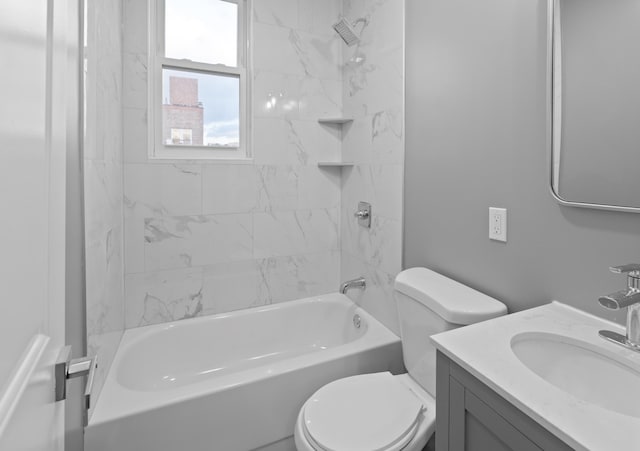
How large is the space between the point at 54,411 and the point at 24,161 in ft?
1.40

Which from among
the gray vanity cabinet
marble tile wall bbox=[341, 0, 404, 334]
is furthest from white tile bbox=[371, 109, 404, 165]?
the gray vanity cabinet

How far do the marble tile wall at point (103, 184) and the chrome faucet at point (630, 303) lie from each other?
1512mm

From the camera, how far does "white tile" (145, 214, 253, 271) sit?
79.0 inches

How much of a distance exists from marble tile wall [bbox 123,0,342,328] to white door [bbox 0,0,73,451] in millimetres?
1490

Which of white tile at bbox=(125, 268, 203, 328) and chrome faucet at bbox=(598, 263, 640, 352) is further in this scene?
white tile at bbox=(125, 268, 203, 328)

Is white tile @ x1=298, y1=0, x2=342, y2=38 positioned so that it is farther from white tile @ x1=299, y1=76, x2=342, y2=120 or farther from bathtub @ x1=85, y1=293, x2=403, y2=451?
bathtub @ x1=85, y1=293, x2=403, y2=451

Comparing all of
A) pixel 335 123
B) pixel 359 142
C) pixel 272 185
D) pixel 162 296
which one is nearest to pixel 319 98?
pixel 335 123

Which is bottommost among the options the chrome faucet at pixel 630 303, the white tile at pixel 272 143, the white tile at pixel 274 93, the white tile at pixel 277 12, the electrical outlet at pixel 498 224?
the chrome faucet at pixel 630 303

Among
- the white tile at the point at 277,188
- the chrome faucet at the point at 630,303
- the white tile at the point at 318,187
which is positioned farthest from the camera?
the white tile at the point at 318,187

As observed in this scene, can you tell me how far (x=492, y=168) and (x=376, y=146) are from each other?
0.84m

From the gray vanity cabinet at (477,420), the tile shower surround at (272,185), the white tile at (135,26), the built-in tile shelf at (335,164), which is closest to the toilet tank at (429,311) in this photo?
the gray vanity cabinet at (477,420)

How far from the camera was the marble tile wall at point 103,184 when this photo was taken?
46.4 inches

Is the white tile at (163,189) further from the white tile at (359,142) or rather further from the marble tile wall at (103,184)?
the white tile at (359,142)

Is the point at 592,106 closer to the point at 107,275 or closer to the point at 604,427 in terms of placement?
the point at 604,427
